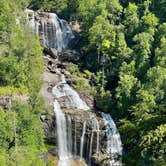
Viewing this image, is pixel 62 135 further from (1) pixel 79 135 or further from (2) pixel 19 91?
(2) pixel 19 91

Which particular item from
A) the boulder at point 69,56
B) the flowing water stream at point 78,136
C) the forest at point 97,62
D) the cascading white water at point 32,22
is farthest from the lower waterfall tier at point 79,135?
the cascading white water at point 32,22

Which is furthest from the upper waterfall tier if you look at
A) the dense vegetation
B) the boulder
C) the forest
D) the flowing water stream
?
the flowing water stream

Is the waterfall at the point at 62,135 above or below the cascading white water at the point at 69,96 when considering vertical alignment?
below

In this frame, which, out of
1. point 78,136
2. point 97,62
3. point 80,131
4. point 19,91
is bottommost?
point 78,136

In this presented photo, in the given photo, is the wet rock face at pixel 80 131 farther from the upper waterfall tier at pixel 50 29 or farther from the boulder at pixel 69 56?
the upper waterfall tier at pixel 50 29

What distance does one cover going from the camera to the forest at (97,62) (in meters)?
40.8

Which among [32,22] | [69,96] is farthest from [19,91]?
[32,22]

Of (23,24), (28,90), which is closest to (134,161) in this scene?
(28,90)

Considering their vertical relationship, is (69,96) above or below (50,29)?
below

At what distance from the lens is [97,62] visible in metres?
55.8

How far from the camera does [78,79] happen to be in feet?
168

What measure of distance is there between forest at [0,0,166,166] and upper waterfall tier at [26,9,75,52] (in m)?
1.69

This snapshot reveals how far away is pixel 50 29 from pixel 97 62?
7.32 metres

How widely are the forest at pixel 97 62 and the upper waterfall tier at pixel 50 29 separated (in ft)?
5.56
